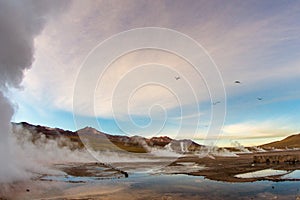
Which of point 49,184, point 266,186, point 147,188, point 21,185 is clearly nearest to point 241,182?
point 266,186

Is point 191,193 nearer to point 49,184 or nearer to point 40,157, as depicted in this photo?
point 49,184

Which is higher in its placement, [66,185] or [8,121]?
[8,121]

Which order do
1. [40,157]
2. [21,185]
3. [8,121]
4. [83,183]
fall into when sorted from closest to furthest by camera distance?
[21,185], [83,183], [8,121], [40,157]

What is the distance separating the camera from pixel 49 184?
32.3 metres

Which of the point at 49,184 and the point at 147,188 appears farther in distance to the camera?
the point at 49,184

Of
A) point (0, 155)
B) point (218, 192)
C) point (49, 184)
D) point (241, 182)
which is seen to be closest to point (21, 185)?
point (49, 184)

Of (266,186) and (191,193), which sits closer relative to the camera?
(191,193)

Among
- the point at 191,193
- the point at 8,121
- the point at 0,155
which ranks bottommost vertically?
the point at 191,193

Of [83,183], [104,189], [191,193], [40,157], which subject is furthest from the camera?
[40,157]

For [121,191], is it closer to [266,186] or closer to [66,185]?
[66,185]

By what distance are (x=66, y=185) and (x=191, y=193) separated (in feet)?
48.0

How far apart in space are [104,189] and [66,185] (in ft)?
18.5

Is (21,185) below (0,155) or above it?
below

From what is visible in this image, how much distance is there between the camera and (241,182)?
32.8 m
